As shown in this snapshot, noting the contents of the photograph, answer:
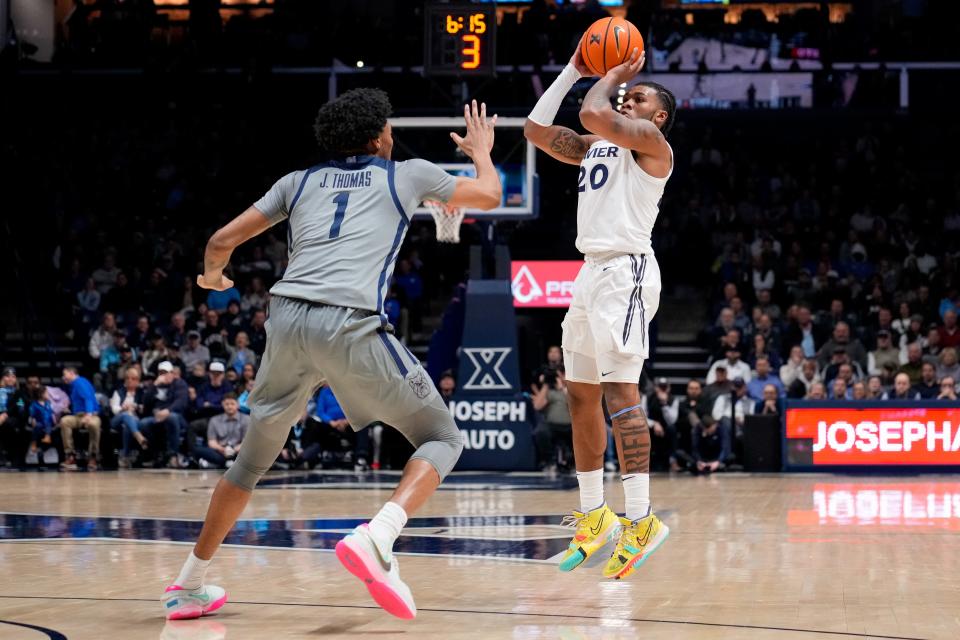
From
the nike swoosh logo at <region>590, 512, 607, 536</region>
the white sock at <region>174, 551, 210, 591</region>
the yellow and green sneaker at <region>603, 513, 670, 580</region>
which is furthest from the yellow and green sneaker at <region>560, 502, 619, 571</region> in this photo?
the white sock at <region>174, 551, 210, 591</region>

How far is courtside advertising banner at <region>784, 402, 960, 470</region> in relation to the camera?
14367mm

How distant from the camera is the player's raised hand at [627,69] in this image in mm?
6008

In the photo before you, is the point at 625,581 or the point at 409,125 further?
the point at 409,125

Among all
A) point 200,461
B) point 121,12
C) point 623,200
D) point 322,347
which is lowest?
point 200,461

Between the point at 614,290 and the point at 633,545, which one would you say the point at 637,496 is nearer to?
the point at 633,545

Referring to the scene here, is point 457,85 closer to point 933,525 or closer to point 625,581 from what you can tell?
point 933,525

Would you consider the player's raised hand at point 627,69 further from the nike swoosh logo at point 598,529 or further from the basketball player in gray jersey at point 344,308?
the nike swoosh logo at point 598,529

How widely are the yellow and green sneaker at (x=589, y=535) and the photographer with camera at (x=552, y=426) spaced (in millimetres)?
8470

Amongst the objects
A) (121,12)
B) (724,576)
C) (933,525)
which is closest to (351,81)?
(121,12)

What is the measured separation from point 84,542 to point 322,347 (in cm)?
333

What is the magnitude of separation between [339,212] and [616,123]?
151cm

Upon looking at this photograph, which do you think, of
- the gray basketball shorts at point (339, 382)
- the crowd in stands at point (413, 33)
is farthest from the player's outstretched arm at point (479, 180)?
the crowd in stands at point (413, 33)

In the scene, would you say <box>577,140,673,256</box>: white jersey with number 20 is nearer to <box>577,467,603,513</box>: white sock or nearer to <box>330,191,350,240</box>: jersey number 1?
<box>577,467,603,513</box>: white sock

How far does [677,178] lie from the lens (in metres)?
24.0
